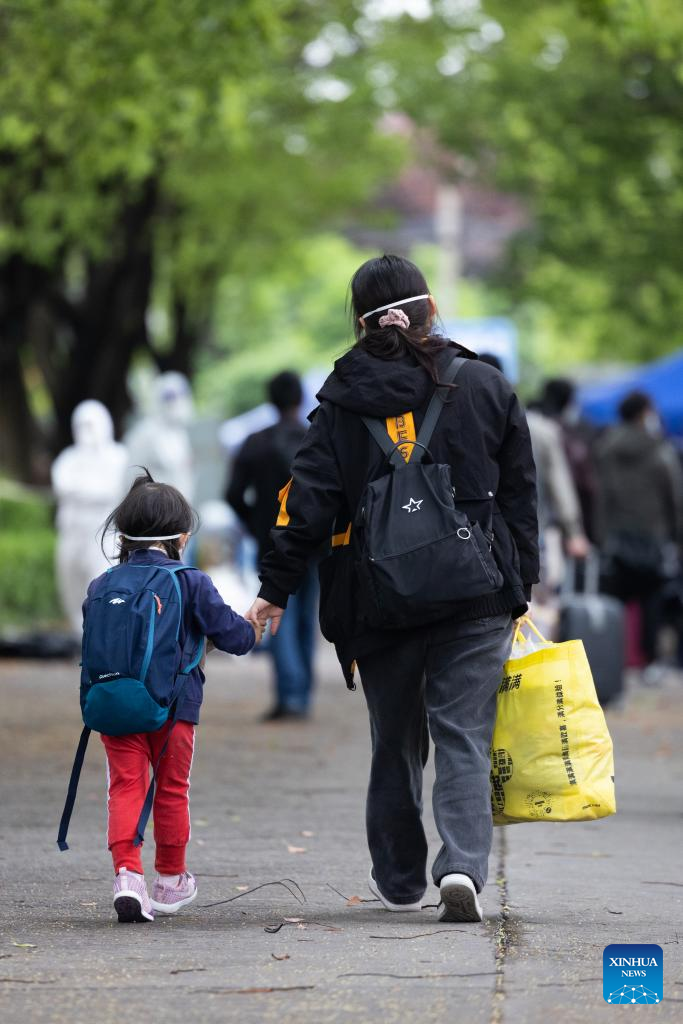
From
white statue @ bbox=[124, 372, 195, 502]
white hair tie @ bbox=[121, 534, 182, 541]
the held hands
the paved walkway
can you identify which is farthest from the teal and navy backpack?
white statue @ bbox=[124, 372, 195, 502]

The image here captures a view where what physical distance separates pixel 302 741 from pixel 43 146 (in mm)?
8923

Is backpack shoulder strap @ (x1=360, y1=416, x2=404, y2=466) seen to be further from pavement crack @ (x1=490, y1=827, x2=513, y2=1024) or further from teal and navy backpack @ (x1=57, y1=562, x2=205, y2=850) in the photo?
pavement crack @ (x1=490, y1=827, x2=513, y2=1024)

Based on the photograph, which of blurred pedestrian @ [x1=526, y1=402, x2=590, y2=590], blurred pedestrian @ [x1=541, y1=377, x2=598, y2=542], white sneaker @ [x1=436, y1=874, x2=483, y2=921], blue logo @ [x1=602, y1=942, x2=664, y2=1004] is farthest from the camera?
blurred pedestrian @ [x1=541, y1=377, x2=598, y2=542]

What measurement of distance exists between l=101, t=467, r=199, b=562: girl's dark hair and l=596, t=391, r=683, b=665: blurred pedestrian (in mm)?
9037

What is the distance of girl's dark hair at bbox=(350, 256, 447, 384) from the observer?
213 inches

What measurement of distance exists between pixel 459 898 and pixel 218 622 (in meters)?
0.96

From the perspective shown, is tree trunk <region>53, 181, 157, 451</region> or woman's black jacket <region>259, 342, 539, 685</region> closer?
woman's black jacket <region>259, 342, 539, 685</region>

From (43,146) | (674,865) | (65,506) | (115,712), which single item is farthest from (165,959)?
(43,146)

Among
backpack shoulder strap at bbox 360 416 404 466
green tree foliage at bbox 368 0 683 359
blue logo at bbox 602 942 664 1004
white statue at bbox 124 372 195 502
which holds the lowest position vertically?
blue logo at bbox 602 942 664 1004

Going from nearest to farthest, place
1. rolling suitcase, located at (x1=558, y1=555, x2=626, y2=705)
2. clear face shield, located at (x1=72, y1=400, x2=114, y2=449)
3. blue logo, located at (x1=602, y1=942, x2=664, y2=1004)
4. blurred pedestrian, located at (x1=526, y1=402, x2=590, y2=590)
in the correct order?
blue logo, located at (x1=602, y1=942, x2=664, y2=1004), blurred pedestrian, located at (x1=526, y1=402, x2=590, y2=590), rolling suitcase, located at (x1=558, y1=555, x2=626, y2=705), clear face shield, located at (x1=72, y1=400, x2=114, y2=449)

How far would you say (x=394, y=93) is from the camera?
2197cm

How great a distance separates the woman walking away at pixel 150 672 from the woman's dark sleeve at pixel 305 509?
0.17 meters

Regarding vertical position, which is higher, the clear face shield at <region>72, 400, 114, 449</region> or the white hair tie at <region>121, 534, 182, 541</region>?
the clear face shield at <region>72, 400, 114, 449</region>

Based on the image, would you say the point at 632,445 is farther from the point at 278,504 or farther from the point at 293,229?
the point at 293,229
